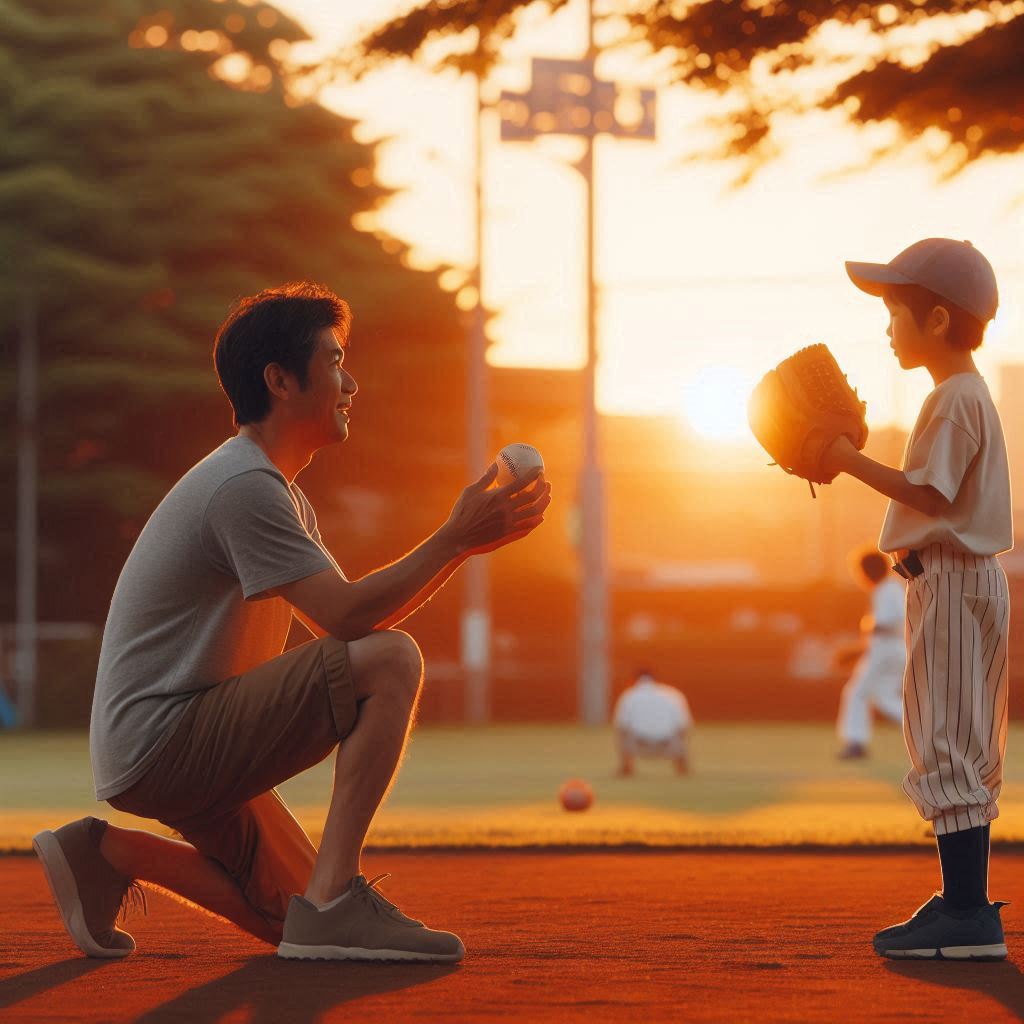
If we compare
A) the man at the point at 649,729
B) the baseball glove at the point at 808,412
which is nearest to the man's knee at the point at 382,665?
the baseball glove at the point at 808,412

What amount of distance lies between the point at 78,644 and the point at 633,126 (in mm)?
9786

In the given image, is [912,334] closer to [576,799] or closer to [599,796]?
[576,799]

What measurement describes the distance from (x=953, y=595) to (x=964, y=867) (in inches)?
26.1

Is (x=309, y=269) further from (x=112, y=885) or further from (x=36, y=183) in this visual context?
(x=112, y=885)

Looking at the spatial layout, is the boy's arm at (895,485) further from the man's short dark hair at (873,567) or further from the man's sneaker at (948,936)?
the man's short dark hair at (873,567)

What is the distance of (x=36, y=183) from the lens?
2764 centimetres

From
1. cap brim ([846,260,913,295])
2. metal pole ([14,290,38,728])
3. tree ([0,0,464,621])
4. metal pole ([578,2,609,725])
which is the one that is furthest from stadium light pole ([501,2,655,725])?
cap brim ([846,260,913,295])

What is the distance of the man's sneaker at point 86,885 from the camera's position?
16.7 feet

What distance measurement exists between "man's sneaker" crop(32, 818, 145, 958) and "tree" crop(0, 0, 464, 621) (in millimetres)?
23035

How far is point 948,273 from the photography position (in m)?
5.29

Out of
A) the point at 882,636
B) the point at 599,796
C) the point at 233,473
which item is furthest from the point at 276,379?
the point at 882,636

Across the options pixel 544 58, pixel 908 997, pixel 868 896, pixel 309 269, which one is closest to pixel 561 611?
pixel 309 269

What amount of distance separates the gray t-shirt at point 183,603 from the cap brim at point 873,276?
161 centimetres

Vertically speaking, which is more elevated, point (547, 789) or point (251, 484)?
point (251, 484)
